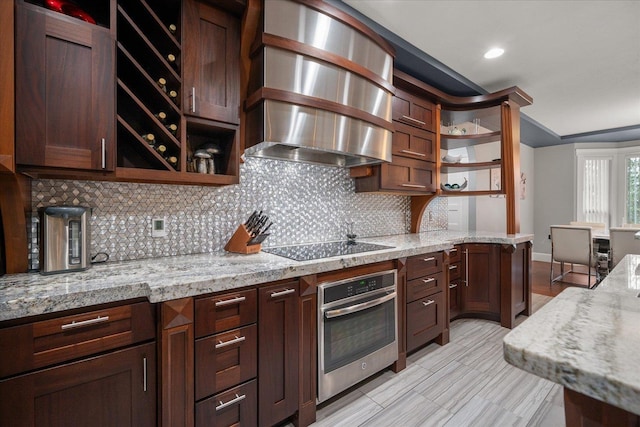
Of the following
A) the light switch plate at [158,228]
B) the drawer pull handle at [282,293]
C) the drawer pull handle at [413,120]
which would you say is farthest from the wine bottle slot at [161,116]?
the drawer pull handle at [413,120]

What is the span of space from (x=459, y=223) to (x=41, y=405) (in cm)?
443

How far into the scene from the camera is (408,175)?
284 centimetres

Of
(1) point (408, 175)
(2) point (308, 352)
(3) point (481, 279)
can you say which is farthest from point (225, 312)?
(3) point (481, 279)

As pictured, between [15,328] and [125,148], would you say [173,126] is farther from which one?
[15,328]

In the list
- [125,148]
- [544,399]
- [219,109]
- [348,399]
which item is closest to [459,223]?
[544,399]

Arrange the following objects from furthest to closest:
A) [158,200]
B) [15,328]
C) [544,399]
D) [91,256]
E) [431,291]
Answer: [431,291] < [544,399] < [158,200] < [91,256] < [15,328]

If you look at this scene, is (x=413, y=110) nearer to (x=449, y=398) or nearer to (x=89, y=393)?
(x=449, y=398)

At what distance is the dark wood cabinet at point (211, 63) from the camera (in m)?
1.61

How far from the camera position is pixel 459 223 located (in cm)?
423

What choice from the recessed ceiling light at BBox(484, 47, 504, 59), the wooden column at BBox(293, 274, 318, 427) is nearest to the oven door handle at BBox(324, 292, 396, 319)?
the wooden column at BBox(293, 274, 318, 427)

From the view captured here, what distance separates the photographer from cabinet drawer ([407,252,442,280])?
229cm

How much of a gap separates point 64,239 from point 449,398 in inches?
93.1

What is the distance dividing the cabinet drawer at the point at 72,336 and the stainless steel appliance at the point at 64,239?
0.41m

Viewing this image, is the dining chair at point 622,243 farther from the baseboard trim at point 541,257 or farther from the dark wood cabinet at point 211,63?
the dark wood cabinet at point 211,63
